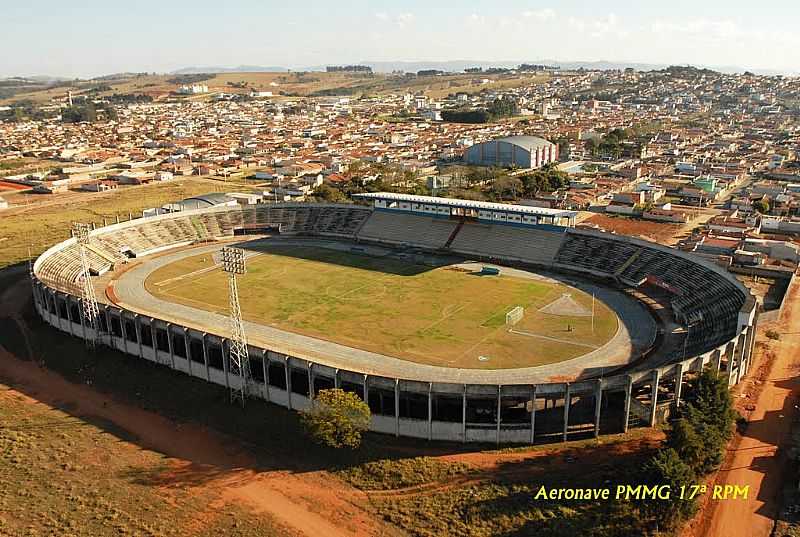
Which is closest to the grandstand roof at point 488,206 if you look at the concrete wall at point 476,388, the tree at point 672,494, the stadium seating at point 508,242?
the stadium seating at point 508,242

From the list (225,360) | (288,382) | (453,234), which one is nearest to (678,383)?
(288,382)

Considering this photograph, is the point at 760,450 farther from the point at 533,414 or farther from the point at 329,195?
the point at 329,195

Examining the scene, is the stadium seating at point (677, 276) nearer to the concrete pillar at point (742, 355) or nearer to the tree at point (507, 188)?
the concrete pillar at point (742, 355)

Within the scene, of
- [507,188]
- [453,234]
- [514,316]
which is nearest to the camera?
[514,316]

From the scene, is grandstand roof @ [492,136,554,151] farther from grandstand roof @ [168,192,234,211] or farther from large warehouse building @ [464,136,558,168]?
grandstand roof @ [168,192,234,211]

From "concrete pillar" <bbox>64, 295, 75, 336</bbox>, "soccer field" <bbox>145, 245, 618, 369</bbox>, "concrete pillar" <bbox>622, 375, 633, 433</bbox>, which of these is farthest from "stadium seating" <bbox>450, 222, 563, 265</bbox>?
"concrete pillar" <bbox>64, 295, 75, 336</bbox>

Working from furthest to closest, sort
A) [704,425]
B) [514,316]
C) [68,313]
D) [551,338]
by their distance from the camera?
1. [514,316]
2. [68,313]
3. [551,338]
4. [704,425]
